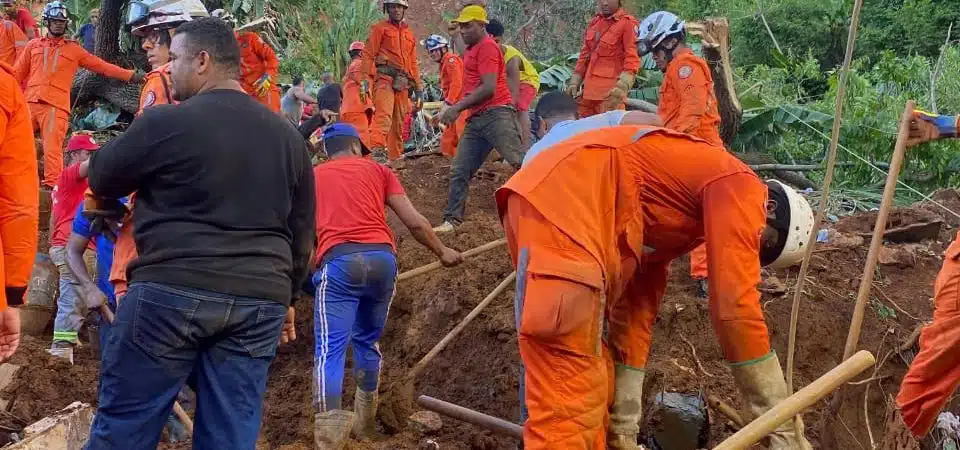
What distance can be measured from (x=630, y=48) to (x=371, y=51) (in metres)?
3.09

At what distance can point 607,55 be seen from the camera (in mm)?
8766

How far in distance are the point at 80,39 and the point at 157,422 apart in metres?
11.9

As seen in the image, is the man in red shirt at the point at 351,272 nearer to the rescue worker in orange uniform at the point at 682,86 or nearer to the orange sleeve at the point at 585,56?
the rescue worker in orange uniform at the point at 682,86

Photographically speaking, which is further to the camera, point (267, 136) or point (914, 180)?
point (914, 180)

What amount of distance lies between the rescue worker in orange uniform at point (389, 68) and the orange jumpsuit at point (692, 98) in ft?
14.4

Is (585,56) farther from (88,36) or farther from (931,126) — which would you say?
(88,36)

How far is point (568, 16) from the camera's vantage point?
2378 centimetres

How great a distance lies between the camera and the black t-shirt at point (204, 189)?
9.77 feet

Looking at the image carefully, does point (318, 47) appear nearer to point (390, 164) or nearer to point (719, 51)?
point (390, 164)

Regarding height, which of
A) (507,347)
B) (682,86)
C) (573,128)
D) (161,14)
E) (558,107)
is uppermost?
(161,14)

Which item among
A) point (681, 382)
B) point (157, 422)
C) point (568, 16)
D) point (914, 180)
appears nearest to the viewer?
point (157, 422)

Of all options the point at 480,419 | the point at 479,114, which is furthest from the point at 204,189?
the point at 479,114

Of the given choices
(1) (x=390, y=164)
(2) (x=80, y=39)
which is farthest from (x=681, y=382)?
(2) (x=80, y=39)

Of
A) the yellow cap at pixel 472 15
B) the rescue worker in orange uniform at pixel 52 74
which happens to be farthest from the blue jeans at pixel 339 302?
the rescue worker in orange uniform at pixel 52 74
